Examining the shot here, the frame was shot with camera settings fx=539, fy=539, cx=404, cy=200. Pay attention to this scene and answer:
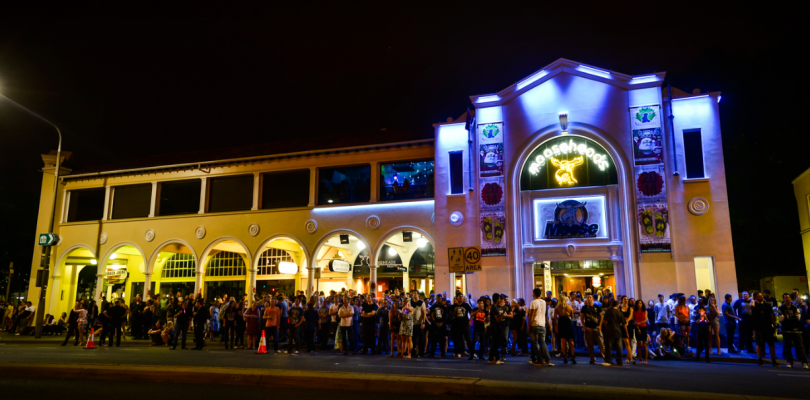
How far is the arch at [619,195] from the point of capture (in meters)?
19.5

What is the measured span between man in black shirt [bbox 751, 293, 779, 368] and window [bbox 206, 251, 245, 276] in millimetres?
23992

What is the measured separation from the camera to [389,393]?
29.1 ft

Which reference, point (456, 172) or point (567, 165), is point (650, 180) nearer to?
point (567, 165)

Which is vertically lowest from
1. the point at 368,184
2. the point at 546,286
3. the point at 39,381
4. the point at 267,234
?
the point at 39,381

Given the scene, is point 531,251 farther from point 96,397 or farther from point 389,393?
point 96,397

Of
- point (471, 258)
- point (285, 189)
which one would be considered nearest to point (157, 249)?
point (285, 189)

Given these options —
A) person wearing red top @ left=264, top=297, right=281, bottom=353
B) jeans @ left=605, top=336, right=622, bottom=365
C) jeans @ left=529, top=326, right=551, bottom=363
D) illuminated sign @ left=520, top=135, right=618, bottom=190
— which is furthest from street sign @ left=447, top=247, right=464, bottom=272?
illuminated sign @ left=520, top=135, right=618, bottom=190

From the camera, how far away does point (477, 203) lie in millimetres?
21641

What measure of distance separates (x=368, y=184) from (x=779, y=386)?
17619mm

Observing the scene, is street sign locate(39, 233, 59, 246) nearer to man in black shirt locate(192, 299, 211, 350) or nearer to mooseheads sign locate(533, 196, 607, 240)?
man in black shirt locate(192, 299, 211, 350)

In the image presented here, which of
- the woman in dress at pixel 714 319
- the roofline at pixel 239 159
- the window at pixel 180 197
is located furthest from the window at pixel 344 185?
the woman in dress at pixel 714 319

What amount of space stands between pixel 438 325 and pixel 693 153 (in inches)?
Answer: 466

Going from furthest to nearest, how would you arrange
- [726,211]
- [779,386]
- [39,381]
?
[726,211]
[39,381]
[779,386]

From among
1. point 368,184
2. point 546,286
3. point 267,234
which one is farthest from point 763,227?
point 267,234
